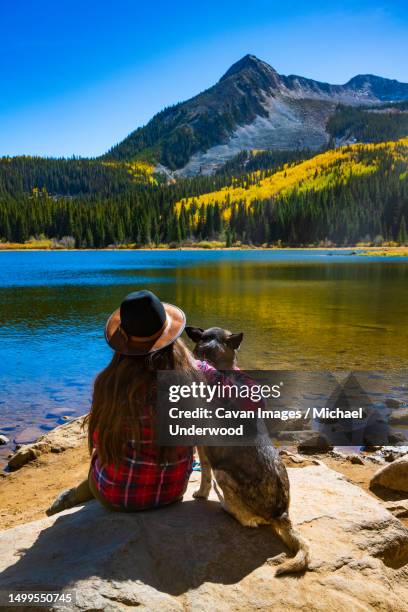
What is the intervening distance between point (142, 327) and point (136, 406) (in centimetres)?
60

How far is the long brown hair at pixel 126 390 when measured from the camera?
3.49 meters

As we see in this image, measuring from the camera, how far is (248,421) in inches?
144

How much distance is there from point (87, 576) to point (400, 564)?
260 centimetres

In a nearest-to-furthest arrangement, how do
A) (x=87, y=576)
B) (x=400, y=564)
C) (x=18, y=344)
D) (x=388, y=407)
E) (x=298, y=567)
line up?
(x=87, y=576) < (x=298, y=567) < (x=400, y=564) < (x=388, y=407) < (x=18, y=344)

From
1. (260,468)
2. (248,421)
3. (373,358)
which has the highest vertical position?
(248,421)

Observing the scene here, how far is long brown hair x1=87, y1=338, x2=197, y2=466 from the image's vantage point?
349 centimetres

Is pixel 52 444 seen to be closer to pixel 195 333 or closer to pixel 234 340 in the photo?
pixel 195 333

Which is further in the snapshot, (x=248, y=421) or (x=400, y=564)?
(x=400, y=564)

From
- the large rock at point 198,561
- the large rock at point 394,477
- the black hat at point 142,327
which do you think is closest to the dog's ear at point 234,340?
the black hat at point 142,327

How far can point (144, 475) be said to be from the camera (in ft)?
12.4

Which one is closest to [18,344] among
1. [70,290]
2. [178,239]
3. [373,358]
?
[373,358]

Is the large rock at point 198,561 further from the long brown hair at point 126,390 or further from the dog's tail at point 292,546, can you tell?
the long brown hair at point 126,390

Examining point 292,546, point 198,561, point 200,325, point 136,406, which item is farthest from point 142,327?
point 200,325

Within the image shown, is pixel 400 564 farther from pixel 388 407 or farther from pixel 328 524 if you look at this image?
pixel 388 407
